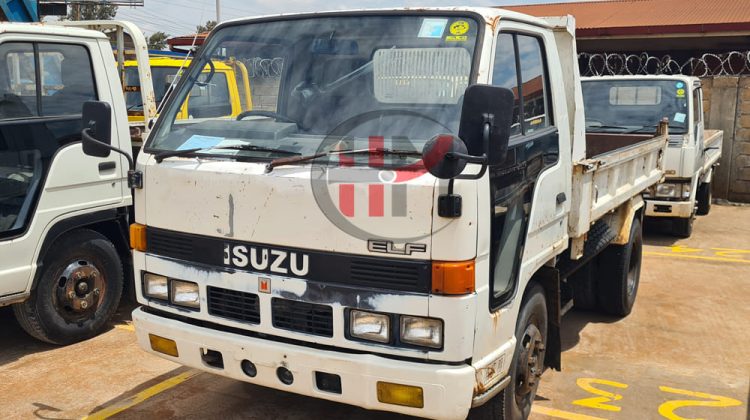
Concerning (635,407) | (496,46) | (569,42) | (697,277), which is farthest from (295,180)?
(697,277)

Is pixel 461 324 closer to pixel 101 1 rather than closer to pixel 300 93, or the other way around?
pixel 300 93

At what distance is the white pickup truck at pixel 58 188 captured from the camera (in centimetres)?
497

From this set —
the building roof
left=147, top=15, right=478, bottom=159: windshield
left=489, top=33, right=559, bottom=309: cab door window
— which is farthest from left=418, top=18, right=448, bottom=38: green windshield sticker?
the building roof

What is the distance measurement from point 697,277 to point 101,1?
8812 mm

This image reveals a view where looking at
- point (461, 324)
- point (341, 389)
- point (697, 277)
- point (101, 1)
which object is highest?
point (101, 1)

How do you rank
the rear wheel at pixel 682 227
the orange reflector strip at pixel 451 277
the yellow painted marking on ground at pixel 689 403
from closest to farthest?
the orange reflector strip at pixel 451 277 → the yellow painted marking on ground at pixel 689 403 → the rear wheel at pixel 682 227

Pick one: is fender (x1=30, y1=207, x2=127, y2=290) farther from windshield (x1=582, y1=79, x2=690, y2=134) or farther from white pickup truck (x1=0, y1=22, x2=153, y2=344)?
windshield (x1=582, y1=79, x2=690, y2=134)

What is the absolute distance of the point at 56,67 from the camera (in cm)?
530

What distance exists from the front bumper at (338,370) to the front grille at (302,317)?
0.28ft

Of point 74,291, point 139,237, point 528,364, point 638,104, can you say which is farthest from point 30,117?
point 638,104

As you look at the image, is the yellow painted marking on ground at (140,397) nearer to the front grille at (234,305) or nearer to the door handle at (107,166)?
the front grille at (234,305)

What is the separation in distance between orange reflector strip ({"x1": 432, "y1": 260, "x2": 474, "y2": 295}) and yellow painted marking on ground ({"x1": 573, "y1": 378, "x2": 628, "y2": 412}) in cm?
197

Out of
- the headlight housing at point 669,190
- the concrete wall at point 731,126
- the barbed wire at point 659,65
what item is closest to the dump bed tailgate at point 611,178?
the headlight housing at point 669,190

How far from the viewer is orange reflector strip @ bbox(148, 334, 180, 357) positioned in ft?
12.0
